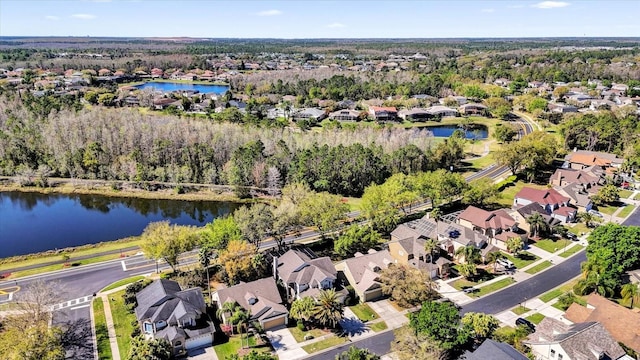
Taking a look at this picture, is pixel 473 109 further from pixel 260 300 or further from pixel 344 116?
pixel 260 300

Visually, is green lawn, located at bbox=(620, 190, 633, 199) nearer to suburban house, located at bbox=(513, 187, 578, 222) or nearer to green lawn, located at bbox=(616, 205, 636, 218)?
green lawn, located at bbox=(616, 205, 636, 218)

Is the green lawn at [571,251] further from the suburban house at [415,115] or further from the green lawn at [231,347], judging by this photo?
the suburban house at [415,115]

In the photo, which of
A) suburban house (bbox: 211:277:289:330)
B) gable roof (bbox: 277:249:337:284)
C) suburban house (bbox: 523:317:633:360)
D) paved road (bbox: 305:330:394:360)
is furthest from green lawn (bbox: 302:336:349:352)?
suburban house (bbox: 523:317:633:360)

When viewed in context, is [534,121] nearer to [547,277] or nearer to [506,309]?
[547,277]

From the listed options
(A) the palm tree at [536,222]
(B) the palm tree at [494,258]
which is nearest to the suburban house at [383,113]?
(A) the palm tree at [536,222]

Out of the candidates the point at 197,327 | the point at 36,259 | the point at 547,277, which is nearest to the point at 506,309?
the point at 547,277

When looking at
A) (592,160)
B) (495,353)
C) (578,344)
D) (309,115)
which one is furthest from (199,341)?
(309,115)
